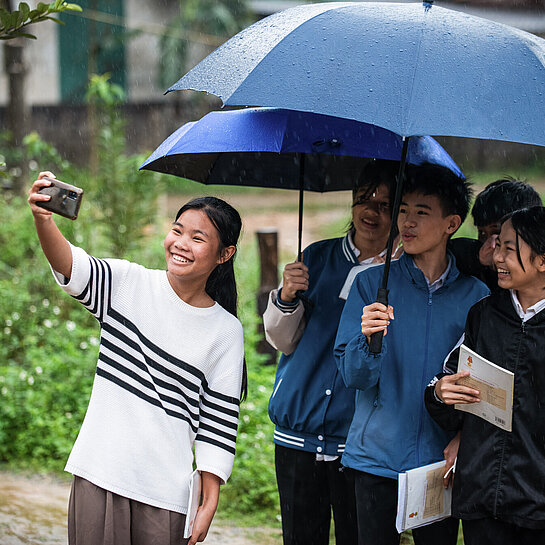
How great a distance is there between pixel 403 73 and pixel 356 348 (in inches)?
35.6

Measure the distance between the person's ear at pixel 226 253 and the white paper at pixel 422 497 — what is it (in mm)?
942

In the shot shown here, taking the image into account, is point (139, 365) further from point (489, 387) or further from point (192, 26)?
point (192, 26)

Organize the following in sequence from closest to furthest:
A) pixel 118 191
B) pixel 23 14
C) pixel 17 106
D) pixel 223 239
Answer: pixel 223 239, pixel 23 14, pixel 118 191, pixel 17 106

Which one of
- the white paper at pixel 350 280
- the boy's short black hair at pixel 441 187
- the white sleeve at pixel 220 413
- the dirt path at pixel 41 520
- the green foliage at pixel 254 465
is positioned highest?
the boy's short black hair at pixel 441 187

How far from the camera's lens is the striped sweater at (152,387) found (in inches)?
99.7

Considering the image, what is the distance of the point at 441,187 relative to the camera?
2.92 meters

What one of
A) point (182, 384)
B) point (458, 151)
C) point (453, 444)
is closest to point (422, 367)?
point (453, 444)

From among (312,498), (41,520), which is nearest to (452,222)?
(312,498)

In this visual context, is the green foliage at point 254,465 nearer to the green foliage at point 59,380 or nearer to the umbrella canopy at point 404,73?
the green foliage at point 59,380

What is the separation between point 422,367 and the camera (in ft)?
9.20

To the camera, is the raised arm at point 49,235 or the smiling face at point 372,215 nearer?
the raised arm at point 49,235

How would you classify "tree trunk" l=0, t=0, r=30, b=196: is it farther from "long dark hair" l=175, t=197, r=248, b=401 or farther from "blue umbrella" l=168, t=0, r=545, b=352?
"blue umbrella" l=168, t=0, r=545, b=352

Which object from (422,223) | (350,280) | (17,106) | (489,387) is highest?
(17,106)

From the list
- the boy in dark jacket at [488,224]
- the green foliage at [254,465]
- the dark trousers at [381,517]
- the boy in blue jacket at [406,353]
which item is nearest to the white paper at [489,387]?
the boy in blue jacket at [406,353]
